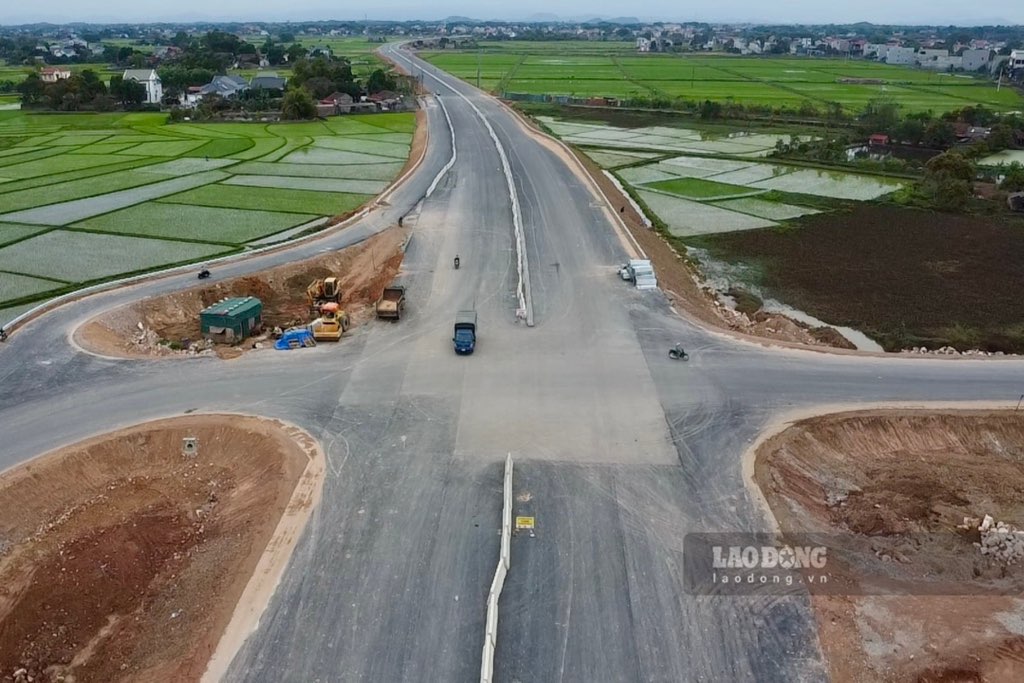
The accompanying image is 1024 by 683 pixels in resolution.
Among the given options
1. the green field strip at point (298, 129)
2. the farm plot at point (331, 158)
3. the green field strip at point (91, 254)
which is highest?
the green field strip at point (298, 129)

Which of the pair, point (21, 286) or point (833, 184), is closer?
point (21, 286)

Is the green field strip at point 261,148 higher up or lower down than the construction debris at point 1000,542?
higher up

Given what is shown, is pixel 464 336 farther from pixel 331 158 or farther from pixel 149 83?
pixel 149 83

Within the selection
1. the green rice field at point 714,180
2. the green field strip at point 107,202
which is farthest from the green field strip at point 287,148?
the green rice field at point 714,180

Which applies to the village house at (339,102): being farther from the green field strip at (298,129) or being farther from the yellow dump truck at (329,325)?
the yellow dump truck at (329,325)

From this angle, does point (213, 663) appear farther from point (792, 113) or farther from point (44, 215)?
point (792, 113)

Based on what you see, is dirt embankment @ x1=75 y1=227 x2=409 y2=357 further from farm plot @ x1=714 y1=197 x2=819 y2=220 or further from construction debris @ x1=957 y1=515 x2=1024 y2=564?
farm plot @ x1=714 y1=197 x2=819 y2=220

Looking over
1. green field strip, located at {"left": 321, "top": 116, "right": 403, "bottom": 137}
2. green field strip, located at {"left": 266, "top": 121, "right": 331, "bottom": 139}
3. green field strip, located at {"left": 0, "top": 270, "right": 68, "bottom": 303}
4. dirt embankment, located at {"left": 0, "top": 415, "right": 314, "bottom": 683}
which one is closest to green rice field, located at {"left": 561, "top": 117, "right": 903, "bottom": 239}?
green field strip, located at {"left": 321, "top": 116, "right": 403, "bottom": 137}

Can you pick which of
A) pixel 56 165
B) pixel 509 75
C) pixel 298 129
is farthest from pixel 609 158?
pixel 509 75
